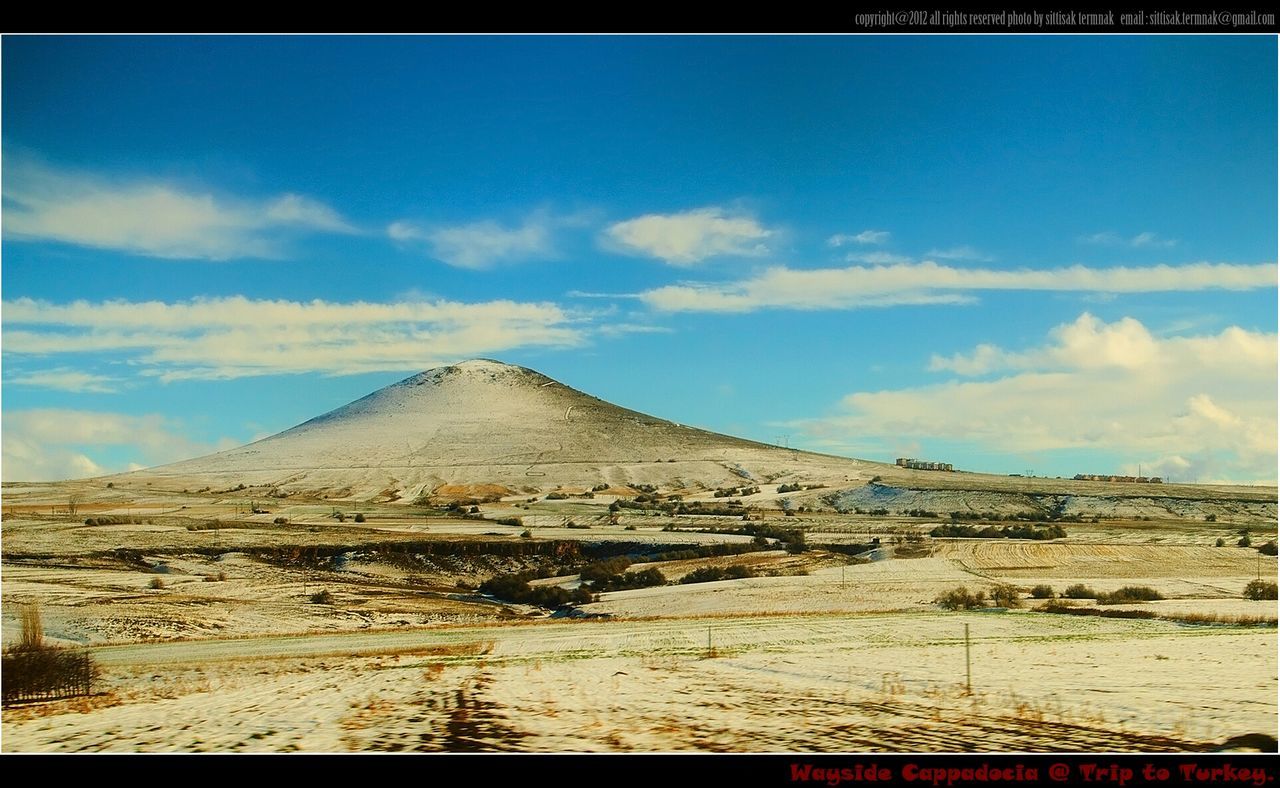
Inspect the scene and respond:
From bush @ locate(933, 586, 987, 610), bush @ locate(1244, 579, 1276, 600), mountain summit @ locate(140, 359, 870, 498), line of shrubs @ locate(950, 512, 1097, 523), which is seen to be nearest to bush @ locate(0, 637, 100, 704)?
bush @ locate(933, 586, 987, 610)

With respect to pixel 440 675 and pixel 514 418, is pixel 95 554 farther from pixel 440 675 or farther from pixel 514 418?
pixel 514 418

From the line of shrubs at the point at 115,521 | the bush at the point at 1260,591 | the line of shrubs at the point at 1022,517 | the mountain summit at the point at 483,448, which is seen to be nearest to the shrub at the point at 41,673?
the bush at the point at 1260,591

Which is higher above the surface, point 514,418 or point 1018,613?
point 514,418

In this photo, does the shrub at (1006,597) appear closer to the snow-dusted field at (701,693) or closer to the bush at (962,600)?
the bush at (962,600)

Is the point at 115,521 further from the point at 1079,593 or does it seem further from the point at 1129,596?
the point at 1129,596

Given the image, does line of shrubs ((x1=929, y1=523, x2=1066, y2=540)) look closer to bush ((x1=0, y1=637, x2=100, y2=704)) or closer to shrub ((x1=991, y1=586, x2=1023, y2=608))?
shrub ((x1=991, y1=586, x2=1023, y2=608))
